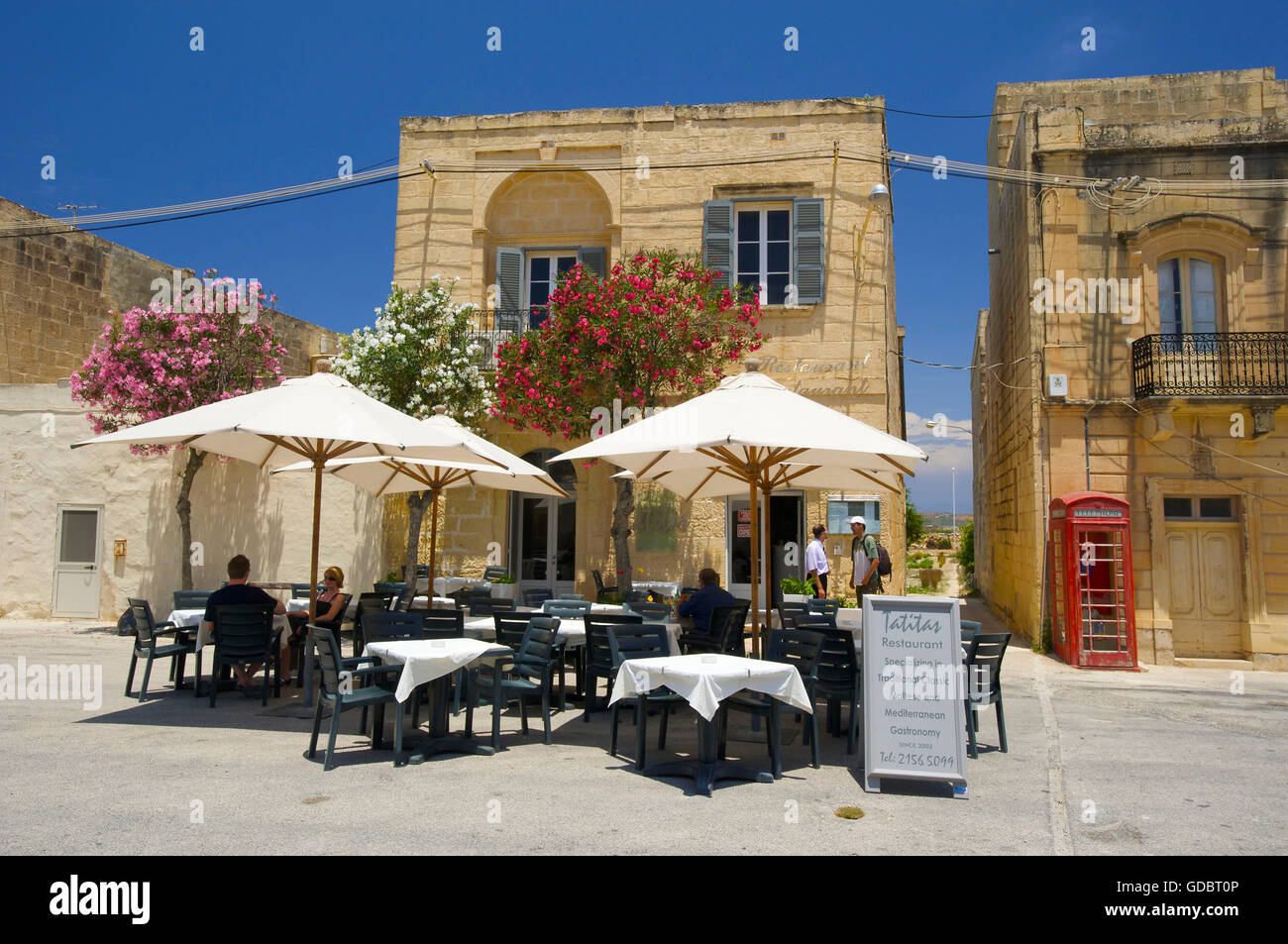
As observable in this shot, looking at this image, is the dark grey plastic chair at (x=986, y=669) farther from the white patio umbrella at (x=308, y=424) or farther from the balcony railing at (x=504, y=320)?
the balcony railing at (x=504, y=320)

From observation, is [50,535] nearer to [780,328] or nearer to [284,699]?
[284,699]

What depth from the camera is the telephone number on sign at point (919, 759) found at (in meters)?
5.72

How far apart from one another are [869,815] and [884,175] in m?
13.0

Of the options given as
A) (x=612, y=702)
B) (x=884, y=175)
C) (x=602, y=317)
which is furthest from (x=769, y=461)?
(x=884, y=175)

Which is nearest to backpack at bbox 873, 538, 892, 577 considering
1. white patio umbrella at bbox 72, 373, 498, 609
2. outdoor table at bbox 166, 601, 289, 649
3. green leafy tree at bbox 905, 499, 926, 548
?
white patio umbrella at bbox 72, 373, 498, 609

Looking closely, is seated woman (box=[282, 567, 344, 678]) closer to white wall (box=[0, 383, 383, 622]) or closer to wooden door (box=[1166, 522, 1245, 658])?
white wall (box=[0, 383, 383, 622])

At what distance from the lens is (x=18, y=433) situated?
49.9 feet

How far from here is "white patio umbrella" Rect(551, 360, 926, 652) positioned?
6637mm

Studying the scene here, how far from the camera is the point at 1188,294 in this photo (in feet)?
45.0

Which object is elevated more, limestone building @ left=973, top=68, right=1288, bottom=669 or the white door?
limestone building @ left=973, top=68, right=1288, bottom=669

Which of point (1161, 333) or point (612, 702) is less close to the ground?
point (1161, 333)

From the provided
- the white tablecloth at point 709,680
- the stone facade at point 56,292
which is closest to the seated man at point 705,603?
the white tablecloth at point 709,680

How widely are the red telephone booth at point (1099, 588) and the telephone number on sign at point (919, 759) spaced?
7.90 meters

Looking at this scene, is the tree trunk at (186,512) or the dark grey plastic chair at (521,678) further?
the tree trunk at (186,512)
